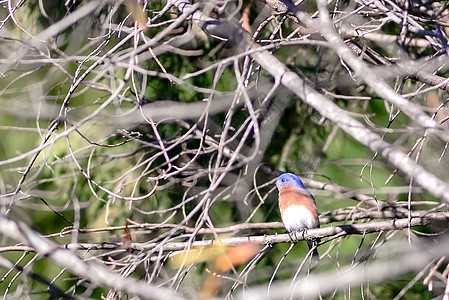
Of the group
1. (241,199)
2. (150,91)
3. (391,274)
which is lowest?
(391,274)

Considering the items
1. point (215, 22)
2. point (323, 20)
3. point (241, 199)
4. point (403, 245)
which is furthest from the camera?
point (241, 199)

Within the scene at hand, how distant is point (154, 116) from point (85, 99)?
32.0 inches

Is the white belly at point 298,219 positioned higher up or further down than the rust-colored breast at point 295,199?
further down

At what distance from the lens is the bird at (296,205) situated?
4.07 meters

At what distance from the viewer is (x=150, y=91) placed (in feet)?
14.5

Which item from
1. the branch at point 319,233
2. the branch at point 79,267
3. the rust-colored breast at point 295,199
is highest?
the rust-colored breast at point 295,199

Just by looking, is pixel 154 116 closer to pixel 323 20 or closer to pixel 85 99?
pixel 85 99

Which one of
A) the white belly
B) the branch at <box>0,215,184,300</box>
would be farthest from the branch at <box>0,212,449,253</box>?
the branch at <box>0,215,184,300</box>

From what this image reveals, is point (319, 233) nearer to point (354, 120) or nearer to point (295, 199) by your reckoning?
point (295, 199)

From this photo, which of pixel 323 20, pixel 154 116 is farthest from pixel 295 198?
pixel 323 20

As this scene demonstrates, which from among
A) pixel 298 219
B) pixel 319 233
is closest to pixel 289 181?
pixel 298 219

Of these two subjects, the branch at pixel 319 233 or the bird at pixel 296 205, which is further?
the bird at pixel 296 205

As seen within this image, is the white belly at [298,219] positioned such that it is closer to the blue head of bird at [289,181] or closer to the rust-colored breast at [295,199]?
the rust-colored breast at [295,199]

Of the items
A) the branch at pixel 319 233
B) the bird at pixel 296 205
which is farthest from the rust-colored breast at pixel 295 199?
the branch at pixel 319 233
